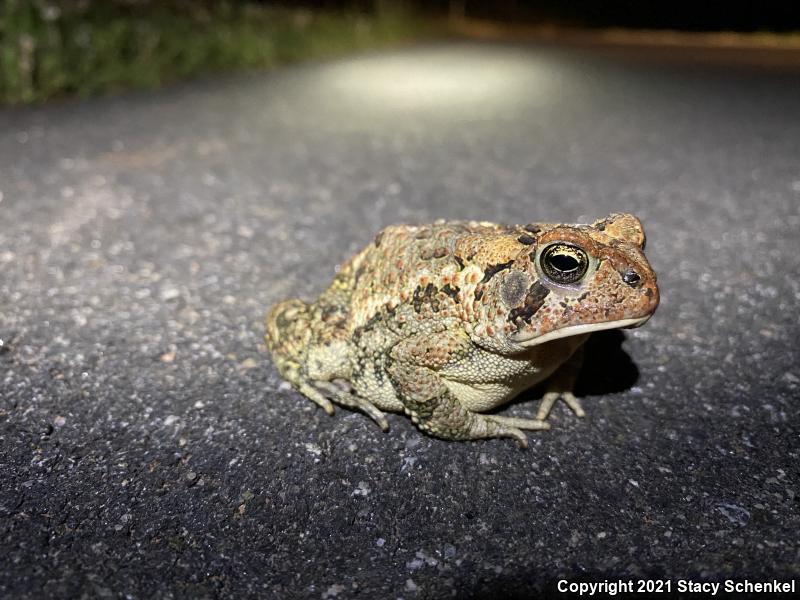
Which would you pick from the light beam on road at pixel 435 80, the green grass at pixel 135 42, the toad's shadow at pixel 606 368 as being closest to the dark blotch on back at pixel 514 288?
the toad's shadow at pixel 606 368

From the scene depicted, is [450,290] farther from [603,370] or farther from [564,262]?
[603,370]

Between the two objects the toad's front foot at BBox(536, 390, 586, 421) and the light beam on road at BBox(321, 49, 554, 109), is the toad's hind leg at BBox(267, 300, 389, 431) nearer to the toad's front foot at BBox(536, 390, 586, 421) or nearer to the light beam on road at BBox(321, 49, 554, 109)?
the toad's front foot at BBox(536, 390, 586, 421)

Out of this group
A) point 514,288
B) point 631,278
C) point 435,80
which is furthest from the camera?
point 435,80

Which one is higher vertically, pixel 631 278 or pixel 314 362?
pixel 631 278

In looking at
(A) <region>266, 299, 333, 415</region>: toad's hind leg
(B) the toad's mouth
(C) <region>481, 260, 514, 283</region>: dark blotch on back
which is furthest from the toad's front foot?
(A) <region>266, 299, 333, 415</region>: toad's hind leg

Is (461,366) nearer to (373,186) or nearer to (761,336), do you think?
(761,336)

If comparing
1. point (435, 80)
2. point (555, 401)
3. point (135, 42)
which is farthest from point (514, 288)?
point (435, 80)

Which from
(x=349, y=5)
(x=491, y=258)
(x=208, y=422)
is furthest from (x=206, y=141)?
(x=349, y=5)
